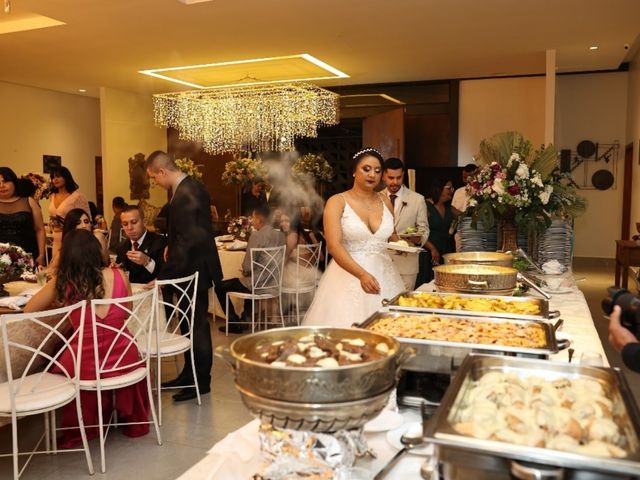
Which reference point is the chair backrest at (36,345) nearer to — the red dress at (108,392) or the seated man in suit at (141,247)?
the red dress at (108,392)

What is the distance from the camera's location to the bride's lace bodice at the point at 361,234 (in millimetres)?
3311

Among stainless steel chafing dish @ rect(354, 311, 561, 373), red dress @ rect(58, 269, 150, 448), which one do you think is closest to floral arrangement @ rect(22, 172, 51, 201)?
red dress @ rect(58, 269, 150, 448)

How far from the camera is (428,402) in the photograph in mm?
1526

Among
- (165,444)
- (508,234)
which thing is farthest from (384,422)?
(508,234)

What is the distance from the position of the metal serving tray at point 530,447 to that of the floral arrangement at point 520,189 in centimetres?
243

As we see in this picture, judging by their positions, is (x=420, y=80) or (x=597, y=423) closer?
(x=597, y=423)

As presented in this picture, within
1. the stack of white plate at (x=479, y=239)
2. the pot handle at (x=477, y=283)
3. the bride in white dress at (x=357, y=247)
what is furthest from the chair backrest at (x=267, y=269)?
the pot handle at (x=477, y=283)

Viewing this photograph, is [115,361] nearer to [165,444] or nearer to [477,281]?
[165,444]

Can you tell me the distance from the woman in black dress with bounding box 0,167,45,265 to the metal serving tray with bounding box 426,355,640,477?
4.49 metres

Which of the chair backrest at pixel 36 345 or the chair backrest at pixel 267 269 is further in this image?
the chair backrest at pixel 267 269

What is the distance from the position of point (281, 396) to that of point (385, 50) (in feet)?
24.1

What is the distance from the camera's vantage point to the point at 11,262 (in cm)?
371

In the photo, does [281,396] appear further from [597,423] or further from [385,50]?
[385,50]

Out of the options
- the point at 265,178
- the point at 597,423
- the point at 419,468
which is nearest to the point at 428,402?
the point at 419,468
